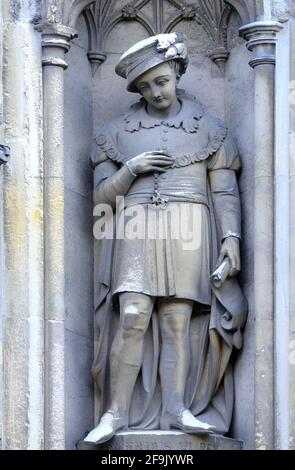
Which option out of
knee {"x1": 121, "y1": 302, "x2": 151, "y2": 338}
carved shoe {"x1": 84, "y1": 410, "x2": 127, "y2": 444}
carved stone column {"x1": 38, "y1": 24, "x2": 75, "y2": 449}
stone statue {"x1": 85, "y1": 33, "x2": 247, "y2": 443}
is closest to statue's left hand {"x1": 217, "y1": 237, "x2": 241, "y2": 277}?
stone statue {"x1": 85, "y1": 33, "x2": 247, "y2": 443}

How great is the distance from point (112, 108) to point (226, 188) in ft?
3.43

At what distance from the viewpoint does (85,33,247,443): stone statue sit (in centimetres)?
1861

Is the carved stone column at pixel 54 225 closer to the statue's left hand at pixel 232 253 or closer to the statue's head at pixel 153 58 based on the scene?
the statue's head at pixel 153 58

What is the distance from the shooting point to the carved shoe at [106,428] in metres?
18.5

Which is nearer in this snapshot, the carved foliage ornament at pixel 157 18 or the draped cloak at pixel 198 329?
the draped cloak at pixel 198 329

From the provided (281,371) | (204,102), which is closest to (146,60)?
(204,102)

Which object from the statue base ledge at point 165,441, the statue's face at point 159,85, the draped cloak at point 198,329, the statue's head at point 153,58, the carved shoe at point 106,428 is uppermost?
the statue's head at point 153,58

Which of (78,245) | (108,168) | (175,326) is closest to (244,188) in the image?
(108,168)

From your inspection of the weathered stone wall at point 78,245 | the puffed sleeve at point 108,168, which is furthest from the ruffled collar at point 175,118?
the weathered stone wall at point 78,245

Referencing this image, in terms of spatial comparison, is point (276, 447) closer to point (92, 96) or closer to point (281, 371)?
point (281, 371)

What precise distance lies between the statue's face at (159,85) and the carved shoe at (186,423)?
6.50ft

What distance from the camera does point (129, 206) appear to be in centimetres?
1873

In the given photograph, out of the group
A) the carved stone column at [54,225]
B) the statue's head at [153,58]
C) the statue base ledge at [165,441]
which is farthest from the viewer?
the statue's head at [153,58]

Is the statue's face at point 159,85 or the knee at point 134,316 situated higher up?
the statue's face at point 159,85
